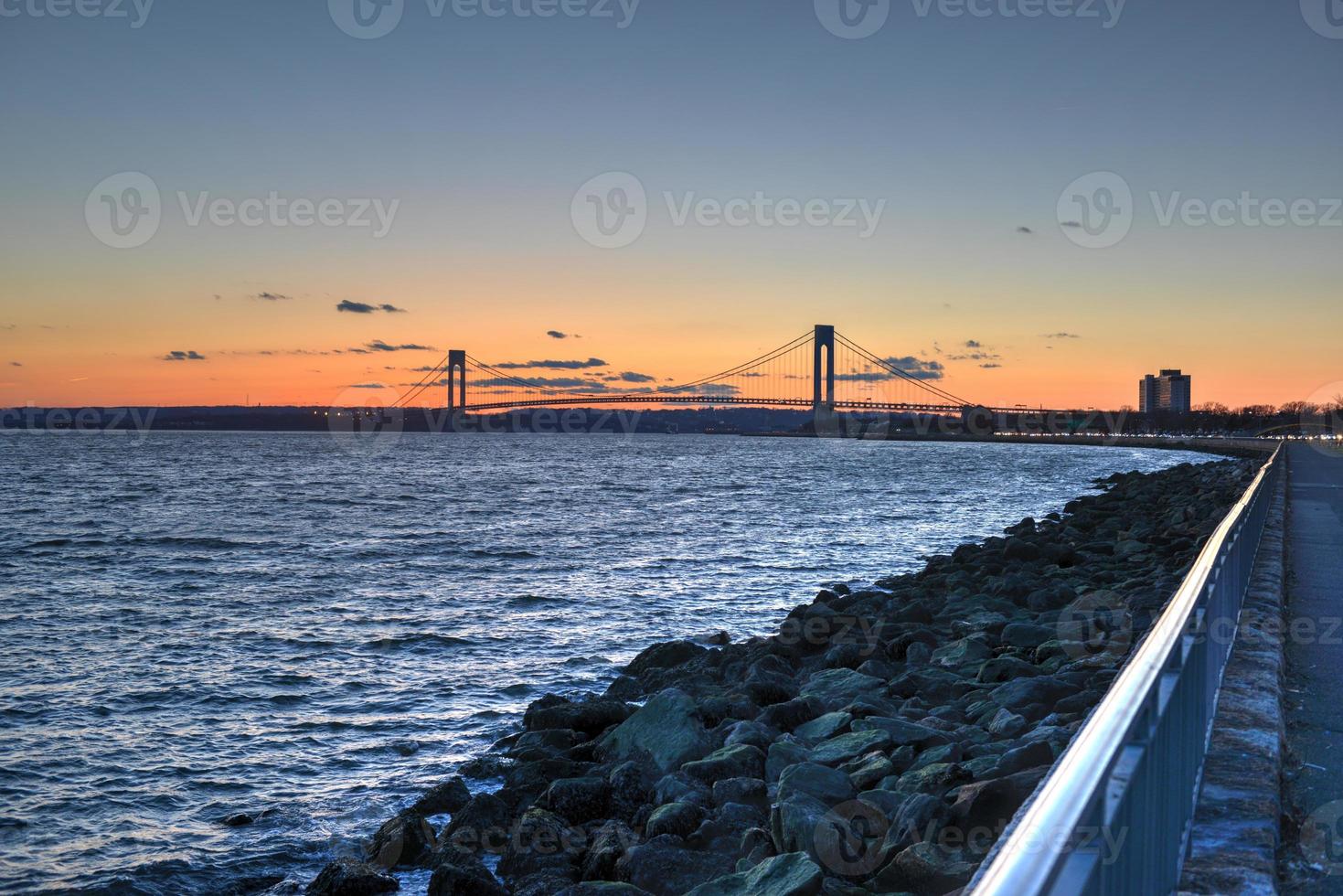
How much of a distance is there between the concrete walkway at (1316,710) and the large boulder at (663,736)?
12.3ft

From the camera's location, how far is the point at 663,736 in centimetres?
747

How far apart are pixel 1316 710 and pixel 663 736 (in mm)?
4094

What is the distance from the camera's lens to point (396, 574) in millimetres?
20172

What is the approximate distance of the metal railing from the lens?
1478mm

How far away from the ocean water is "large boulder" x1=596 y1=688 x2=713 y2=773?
159 centimetres

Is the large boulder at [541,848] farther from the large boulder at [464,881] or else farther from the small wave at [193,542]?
the small wave at [193,542]

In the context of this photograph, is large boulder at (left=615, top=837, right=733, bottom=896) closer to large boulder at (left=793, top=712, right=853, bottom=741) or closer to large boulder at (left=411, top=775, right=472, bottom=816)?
large boulder at (left=793, top=712, right=853, bottom=741)

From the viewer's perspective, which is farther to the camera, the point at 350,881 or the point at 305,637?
the point at 305,637

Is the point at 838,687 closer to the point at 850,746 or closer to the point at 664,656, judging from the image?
the point at 850,746

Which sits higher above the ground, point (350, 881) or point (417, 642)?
point (350, 881)

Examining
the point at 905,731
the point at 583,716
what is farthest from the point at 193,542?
the point at 905,731

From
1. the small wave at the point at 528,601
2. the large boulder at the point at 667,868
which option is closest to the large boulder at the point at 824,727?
the large boulder at the point at 667,868

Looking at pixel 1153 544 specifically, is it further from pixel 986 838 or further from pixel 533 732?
pixel 986 838

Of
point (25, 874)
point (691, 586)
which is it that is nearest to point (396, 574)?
point (691, 586)
